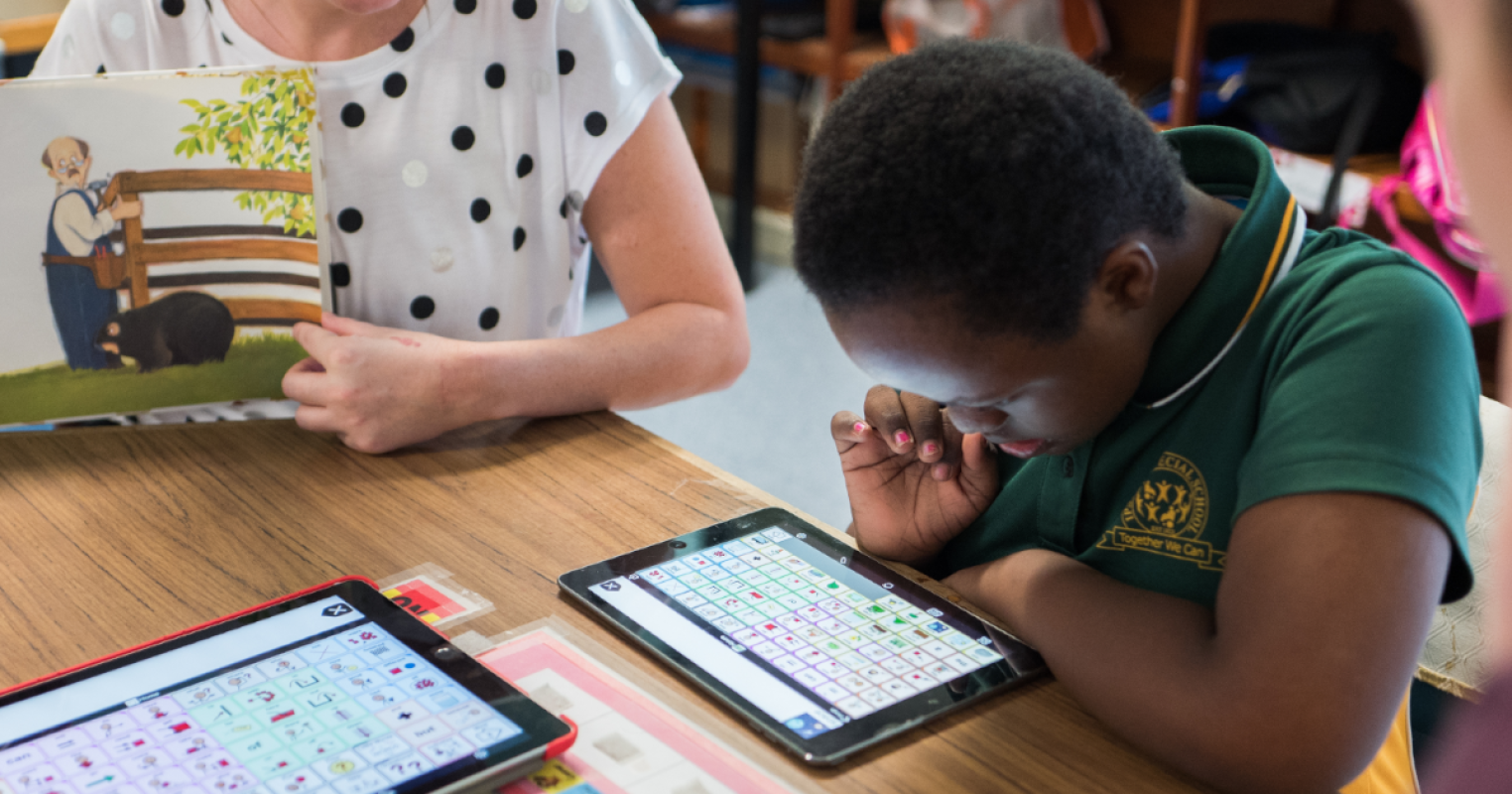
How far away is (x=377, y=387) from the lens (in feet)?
3.02

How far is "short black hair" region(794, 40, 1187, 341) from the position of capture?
1.95 ft

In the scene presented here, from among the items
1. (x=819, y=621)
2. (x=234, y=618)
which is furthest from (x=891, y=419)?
(x=234, y=618)

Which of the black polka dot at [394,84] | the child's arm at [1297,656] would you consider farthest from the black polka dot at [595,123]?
the child's arm at [1297,656]

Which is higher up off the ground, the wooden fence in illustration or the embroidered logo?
the wooden fence in illustration

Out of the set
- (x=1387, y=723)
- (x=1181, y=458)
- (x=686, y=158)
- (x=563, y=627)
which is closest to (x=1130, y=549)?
(x=1181, y=458)

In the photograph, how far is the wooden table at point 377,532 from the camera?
2.03 ft

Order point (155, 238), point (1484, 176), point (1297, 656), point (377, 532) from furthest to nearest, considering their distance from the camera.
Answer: point (155, 238) < point (377, 532) < point (1297, 656) < point (1484, 176)

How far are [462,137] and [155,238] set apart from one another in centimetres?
28

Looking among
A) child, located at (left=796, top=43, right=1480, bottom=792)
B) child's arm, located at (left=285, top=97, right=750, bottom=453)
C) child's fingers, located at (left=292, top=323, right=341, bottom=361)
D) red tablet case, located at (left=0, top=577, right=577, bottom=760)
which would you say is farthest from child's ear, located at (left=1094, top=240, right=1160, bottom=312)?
child's fingers, located at (left=292, top=323, right=341, bottom=361)

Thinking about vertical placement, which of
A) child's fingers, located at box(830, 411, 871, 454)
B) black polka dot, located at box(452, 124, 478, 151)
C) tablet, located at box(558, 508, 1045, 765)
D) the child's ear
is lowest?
tablet, located at box(558, 508, 1045, 765)

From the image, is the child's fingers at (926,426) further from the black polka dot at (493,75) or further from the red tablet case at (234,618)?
the black polka dot at (493,75)

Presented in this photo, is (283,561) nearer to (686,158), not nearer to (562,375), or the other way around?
(562,375)

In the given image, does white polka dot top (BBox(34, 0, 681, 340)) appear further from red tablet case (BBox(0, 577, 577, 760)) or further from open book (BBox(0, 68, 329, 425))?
red tablet case (BBox(0, 577, 577, 760))

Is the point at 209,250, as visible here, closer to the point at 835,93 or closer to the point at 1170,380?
the point at 1170,380
